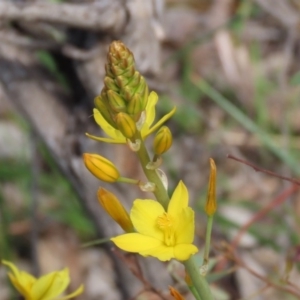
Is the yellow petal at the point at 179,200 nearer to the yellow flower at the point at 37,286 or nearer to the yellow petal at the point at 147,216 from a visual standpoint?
the yellow petal at the point at 147,216

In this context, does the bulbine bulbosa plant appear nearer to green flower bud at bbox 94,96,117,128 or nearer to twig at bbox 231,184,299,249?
green flower bud at bbox 94,96,117,128

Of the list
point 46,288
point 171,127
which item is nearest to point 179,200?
point 46,288

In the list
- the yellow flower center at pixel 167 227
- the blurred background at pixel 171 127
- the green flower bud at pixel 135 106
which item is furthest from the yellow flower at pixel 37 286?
the green flower bud at pixel 135 106

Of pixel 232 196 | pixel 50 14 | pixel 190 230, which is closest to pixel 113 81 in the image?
pixel 190 230

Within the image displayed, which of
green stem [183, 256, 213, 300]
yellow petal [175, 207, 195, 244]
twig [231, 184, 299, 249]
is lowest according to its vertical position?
twig [231, 184, 299, 249]

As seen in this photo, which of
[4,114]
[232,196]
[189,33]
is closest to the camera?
[232,196]

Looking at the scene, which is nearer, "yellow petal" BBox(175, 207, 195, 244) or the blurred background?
"yellow petal" BBox(175, 207, 195, 244)

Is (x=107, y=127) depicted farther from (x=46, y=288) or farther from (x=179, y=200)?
(x=46, y=288)

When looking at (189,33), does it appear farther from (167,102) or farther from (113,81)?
(113,81)

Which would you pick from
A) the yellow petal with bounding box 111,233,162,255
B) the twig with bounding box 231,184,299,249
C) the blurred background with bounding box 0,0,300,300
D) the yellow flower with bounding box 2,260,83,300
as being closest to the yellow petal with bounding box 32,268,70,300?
the yellow flower with bounding box 2,260,83,300
